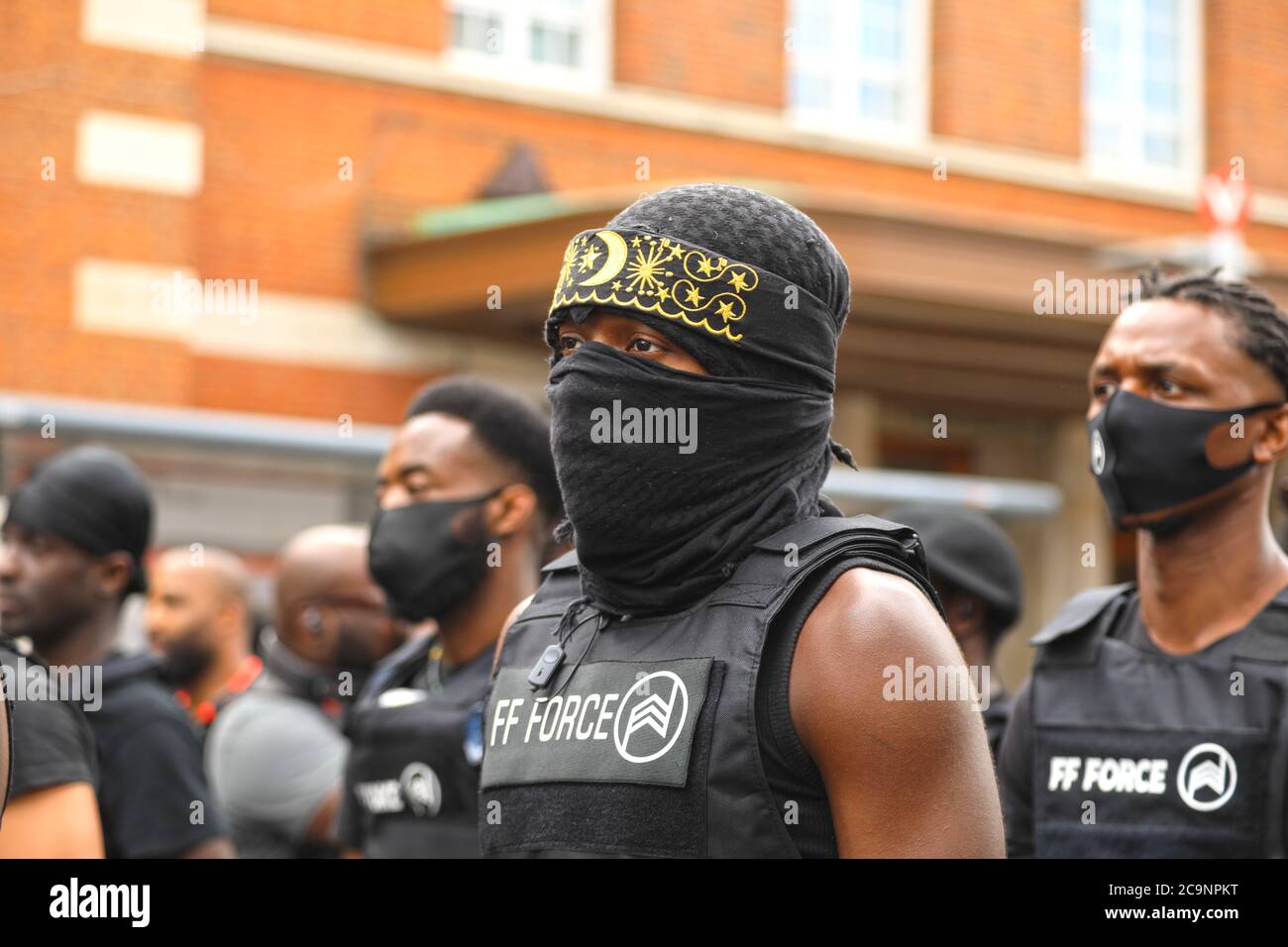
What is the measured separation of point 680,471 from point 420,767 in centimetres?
205

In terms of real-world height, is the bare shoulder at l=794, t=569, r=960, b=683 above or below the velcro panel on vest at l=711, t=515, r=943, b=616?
below

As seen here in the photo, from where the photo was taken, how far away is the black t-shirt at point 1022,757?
399 centimetres

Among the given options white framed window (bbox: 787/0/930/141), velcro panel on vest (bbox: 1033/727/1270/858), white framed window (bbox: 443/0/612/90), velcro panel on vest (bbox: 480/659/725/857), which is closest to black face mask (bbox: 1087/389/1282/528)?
velcro panel on vest (bbox: 1033/727/1270/858)

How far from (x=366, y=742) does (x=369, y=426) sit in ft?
32.0

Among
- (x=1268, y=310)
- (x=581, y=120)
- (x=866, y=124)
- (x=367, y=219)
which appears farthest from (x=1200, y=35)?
(x=1268, y=310)

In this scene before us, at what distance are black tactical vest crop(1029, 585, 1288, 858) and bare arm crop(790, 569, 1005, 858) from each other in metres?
1.36

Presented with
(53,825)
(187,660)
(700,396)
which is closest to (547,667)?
(700,396)

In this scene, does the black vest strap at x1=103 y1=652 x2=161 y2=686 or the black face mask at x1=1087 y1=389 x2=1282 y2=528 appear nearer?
the black face mask at x1=1087 y1=389 x2=1282 y2=528

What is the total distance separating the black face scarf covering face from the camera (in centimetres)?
270

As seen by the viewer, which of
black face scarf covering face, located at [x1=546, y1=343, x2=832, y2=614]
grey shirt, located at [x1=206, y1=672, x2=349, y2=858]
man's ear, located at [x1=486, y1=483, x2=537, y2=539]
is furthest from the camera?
grey shirt, located at [x1=206, y1=672, x2=349, y2=858]

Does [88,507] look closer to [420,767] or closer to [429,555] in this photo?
[429,555]

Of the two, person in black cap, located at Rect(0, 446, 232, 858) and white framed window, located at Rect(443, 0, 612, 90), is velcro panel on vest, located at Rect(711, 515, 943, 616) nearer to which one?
person in black cap, located at Rect(0, 446, 232, 858)

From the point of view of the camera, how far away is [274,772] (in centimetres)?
626

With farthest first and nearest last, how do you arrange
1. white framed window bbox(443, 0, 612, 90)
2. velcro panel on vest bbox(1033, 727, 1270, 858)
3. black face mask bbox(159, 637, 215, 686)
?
white framed window bbox(443, 0, 612, 90)
black face mask bbox(159, 637, 215, 686)
velcro panel on vest bbox(1033, 727, 1270, 858)
